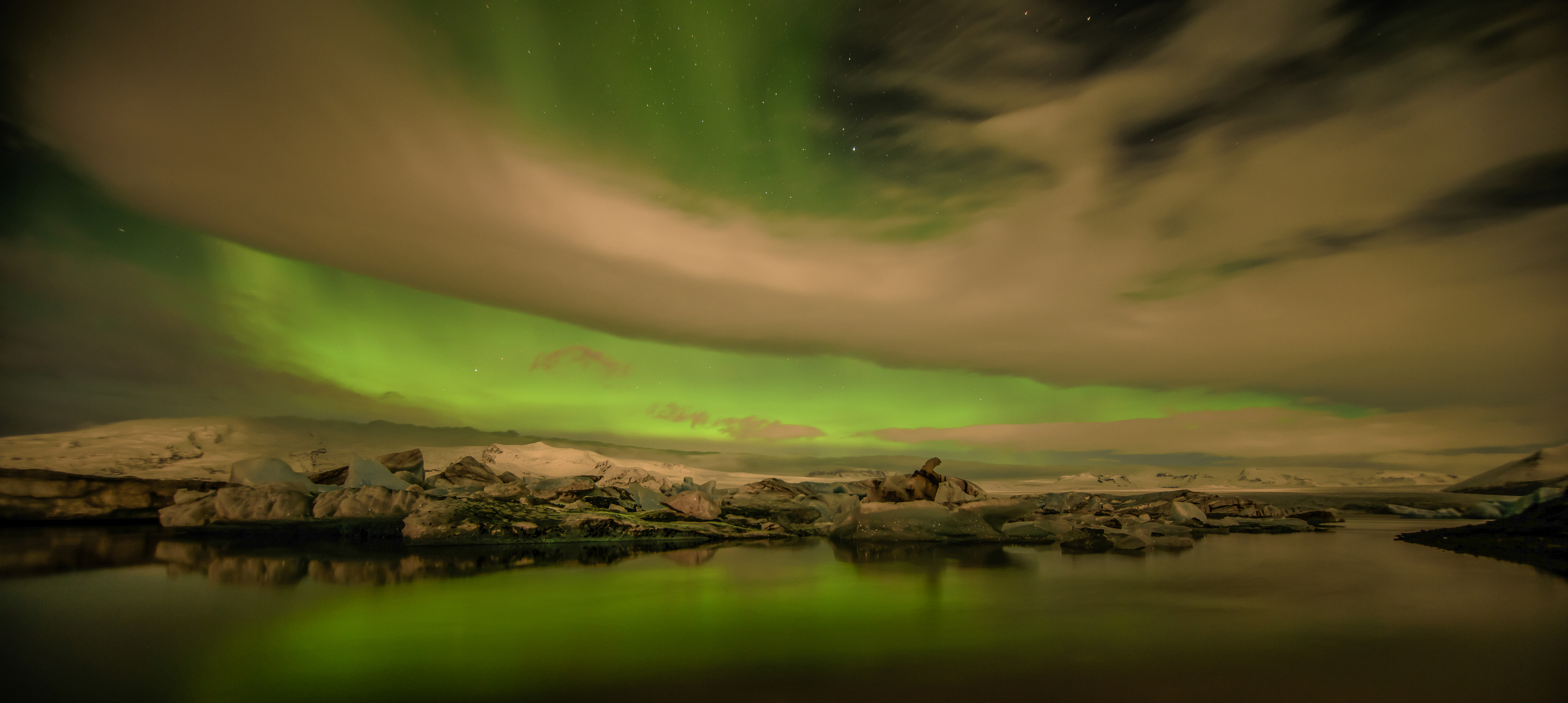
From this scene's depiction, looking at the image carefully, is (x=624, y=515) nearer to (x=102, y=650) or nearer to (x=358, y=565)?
(x=358, y=565)

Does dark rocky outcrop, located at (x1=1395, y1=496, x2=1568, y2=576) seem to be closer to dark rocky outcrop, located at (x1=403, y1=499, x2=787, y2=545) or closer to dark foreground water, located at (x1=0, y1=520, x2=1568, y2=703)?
dark foreground water, located at (x1=0, y1=520, x2=1568, y2=703)

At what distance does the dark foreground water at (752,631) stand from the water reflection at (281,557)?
7cm

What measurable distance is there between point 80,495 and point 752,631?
13.2m

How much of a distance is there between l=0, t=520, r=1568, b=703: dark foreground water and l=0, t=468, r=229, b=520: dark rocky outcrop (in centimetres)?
429

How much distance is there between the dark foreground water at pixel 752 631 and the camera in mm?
2584

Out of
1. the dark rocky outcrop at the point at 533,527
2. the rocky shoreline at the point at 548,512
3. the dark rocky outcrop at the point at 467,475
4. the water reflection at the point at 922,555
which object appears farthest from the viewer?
the dark rocky outcrop at the point at 467,475

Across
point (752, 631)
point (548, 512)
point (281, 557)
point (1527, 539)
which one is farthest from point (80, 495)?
point (1527, 539)

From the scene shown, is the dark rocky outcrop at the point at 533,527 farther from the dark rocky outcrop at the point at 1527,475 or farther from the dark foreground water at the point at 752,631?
the dark rocky outcrop at the point at 1527,475

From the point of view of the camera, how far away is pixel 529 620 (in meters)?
3.78

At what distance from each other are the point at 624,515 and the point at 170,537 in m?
6.24

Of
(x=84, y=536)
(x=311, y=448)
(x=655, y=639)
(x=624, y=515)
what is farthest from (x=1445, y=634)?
(x=311, y=448)

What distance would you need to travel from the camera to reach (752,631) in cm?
362

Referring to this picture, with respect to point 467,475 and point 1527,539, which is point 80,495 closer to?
point 467,475

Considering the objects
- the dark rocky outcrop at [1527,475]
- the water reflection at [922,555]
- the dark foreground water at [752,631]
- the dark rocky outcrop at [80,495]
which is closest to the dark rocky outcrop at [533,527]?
the dark foreground water at [752,631]
